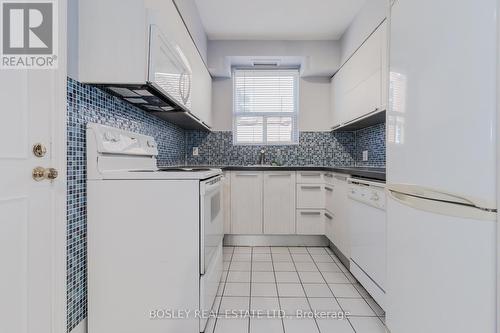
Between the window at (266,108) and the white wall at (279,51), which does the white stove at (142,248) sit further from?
the window at (266,108)

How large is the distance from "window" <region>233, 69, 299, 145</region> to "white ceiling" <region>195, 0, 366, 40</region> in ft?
2.00

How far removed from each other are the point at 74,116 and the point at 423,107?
5.30ft

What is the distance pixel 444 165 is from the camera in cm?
100

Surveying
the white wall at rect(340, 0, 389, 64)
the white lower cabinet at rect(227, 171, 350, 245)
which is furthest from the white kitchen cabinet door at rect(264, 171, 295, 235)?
the white wall at rect(340, 0, 389, 64)

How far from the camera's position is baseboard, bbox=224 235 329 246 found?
10.9 ft

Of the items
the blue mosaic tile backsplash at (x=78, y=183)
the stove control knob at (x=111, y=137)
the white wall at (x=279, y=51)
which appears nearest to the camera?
the blue mosaic tile backsplash at (x=78, y=183)

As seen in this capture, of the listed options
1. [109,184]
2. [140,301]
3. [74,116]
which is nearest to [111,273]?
[140,301]

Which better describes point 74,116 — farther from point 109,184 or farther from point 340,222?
point 340,222

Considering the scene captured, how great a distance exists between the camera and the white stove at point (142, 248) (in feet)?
4.91

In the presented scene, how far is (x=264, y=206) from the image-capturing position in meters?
3.27

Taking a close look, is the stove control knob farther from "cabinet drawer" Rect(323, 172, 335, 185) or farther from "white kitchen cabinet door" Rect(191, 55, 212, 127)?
"cabinet drawer" Rect(323, 172, 335, 185)

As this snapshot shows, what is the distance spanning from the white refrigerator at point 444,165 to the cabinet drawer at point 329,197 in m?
1.57

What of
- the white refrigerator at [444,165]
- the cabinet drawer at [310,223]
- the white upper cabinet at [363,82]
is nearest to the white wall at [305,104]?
the white upper cabinet at [363,82]

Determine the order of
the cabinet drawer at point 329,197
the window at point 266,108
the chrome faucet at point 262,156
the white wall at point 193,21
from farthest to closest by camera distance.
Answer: the window at point 266,108, the chrome faucet at point 262,156, the cabinet drawer at point 329,197, the white wall at point 193,21
